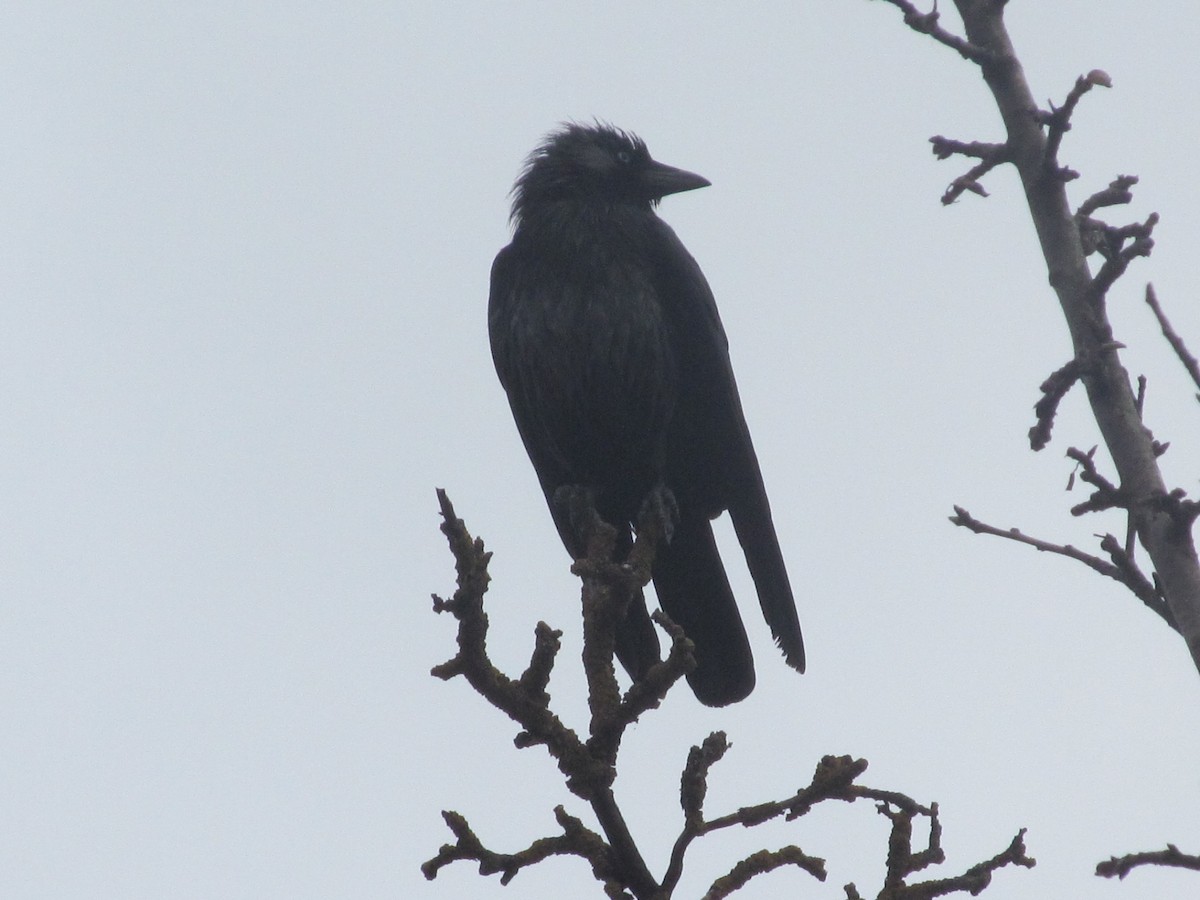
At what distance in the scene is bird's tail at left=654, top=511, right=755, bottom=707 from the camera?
5.16m

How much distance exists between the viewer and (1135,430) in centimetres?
272

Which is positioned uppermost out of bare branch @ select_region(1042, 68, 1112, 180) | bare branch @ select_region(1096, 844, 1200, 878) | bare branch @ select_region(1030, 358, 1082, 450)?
bare branch @ select_region(1042, 68, 1112, 180)

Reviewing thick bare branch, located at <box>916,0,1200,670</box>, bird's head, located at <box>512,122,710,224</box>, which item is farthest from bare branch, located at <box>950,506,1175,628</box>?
bird's head, located at <box>512,122,710,224</box>

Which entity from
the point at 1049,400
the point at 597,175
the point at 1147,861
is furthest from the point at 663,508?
the point at 1147,861

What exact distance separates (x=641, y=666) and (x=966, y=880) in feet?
7.49

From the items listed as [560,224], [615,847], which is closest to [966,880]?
[615,847]

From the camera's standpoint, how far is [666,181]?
6.39m

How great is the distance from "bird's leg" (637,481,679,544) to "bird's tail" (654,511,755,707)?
168mm

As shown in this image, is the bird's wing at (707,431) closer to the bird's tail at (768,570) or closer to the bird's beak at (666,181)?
the bird's tail at (768,570)

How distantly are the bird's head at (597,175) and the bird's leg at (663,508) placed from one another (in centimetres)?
141

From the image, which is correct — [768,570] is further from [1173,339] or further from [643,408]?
[1173,339]

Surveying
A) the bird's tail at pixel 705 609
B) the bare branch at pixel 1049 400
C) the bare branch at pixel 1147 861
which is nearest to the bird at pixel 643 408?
the bird's tail at pixel 705 609

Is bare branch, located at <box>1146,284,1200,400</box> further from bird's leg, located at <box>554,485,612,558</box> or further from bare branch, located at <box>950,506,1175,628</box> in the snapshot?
bird's leg, located at <box>554,485,612,558</box>

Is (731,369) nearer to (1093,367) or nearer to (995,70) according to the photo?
(995,70)
